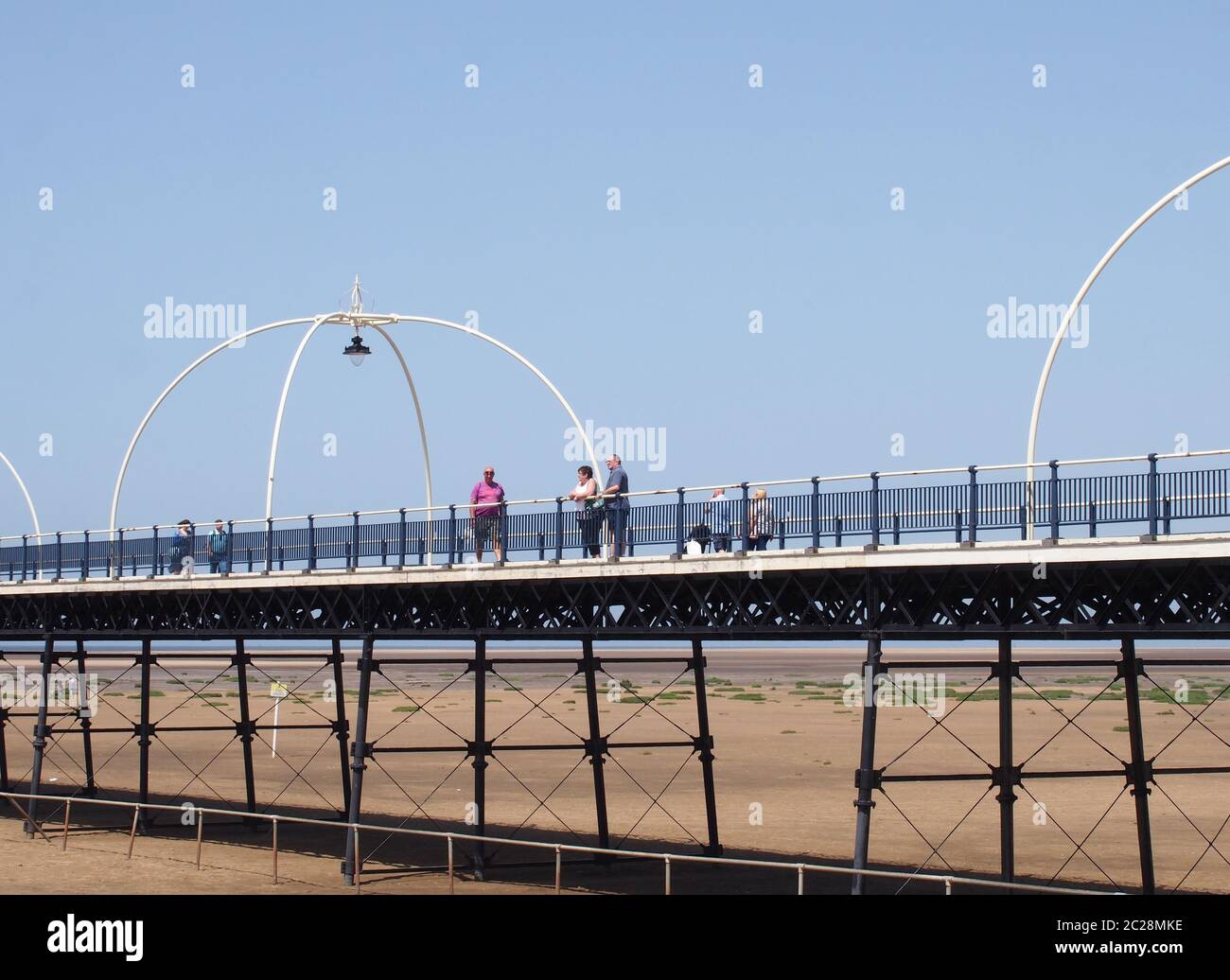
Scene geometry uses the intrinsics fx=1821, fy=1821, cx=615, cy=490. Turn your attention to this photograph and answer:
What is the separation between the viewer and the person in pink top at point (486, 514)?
32719 millimetres

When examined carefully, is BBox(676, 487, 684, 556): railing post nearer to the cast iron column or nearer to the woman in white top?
the woman in white top

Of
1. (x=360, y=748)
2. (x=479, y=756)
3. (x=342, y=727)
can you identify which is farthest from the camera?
(x=342, y=727)

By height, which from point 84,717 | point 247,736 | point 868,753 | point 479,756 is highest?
point 868,753

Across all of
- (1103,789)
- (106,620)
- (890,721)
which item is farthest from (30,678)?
(1103,789)

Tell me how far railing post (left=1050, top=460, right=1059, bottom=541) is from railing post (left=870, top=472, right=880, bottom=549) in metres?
2.85

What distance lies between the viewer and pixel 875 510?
26.5 m

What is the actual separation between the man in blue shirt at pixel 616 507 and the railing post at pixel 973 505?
6761 millimetres

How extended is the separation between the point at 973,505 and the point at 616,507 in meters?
7.03

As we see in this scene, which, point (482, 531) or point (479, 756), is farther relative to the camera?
point (479, 756)

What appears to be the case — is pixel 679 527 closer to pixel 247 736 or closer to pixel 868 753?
pixel 868 753

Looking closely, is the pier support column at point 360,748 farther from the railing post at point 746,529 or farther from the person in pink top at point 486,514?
the railing post at point 746,529

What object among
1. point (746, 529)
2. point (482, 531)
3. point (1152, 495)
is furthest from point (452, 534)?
point (1152, 495)

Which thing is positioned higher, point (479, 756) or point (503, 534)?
point (503, 534)
